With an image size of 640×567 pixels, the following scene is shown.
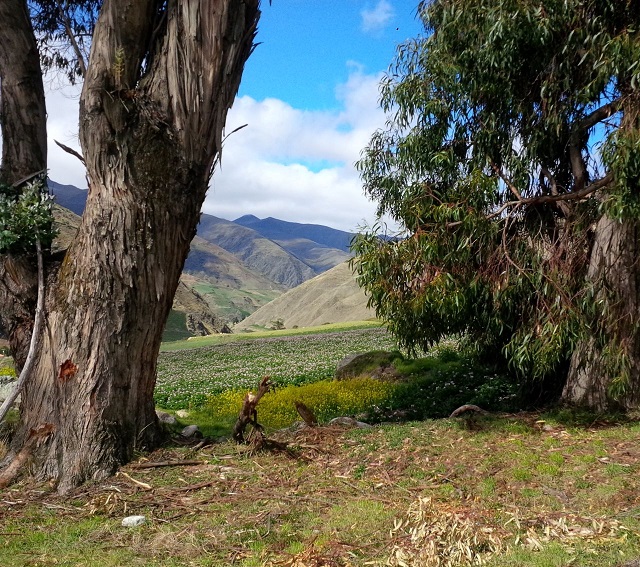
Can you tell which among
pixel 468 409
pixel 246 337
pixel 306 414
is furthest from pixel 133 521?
pixel 246 337

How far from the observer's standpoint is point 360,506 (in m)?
5.95

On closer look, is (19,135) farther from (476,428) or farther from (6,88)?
(476,428)

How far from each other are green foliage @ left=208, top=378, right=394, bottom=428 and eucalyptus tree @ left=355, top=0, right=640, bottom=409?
162 inches

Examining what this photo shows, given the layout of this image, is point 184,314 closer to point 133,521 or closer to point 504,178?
point 504,178

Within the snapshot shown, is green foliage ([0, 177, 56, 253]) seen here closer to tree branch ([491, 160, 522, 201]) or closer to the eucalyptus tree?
the eucalyptus tree

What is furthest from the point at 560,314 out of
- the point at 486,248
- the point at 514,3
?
the point at 514,3

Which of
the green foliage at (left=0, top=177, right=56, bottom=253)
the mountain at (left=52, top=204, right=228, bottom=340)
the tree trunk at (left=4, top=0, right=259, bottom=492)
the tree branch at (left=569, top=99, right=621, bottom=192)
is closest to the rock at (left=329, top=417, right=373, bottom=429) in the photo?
the tree trunk at (left=4, top=0, right=259, bottom=492)

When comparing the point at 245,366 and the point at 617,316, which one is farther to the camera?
the point at 245,366

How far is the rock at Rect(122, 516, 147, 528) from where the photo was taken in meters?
5.62

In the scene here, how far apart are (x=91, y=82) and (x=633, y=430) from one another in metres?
8.17

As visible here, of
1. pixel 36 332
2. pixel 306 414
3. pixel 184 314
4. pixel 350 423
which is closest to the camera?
pixel 36 332

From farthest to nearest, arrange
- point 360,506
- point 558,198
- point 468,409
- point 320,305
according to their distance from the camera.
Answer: point 320,305 → point 468,409 → point 558,198 → point 360,506

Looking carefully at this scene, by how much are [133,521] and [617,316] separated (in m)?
7.00

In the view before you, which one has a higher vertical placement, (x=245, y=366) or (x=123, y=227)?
(x=123, y=227)
